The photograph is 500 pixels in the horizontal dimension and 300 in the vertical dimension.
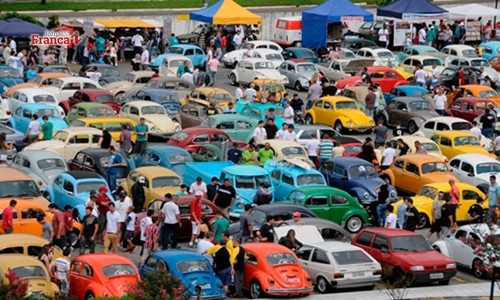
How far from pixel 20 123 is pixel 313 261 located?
16013mm

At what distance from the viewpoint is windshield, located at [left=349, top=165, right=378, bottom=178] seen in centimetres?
3412

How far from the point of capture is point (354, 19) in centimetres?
5634

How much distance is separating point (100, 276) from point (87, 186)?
7.28 m

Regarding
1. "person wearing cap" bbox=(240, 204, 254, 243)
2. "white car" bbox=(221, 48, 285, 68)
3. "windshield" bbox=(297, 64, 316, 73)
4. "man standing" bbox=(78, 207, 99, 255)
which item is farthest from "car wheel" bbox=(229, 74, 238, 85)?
"man standing" bbox=(78, 207, 99, 255)

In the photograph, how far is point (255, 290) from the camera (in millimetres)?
25750

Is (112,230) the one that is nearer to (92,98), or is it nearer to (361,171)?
(361,171)

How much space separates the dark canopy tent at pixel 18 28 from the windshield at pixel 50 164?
67.0 ft

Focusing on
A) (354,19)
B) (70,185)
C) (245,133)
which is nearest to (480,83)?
(354,19)

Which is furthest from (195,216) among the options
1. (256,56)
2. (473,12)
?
(473,12)

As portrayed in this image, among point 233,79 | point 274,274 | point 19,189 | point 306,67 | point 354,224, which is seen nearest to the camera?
point 274,274

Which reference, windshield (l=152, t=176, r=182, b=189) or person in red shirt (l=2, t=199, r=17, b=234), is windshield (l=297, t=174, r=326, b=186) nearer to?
windshield (l=152, t=176, r=182, b=189)

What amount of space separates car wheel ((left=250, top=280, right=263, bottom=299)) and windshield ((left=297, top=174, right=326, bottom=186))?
24.2 feet

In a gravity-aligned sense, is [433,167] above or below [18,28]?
below

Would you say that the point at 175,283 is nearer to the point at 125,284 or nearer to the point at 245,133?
the point at 125,284
